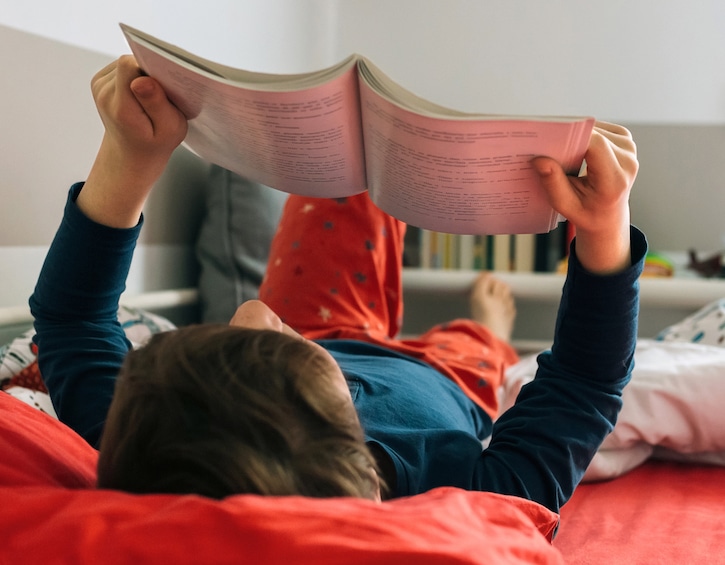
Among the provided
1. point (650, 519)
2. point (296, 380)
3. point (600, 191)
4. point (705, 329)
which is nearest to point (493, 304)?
point (705, 329)

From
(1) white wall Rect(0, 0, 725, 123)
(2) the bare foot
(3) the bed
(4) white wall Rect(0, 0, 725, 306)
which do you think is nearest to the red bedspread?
(3) the bed

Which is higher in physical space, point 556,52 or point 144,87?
point 556,52

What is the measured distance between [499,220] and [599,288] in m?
0.10

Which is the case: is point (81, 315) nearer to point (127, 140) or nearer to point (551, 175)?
point (127, 140)

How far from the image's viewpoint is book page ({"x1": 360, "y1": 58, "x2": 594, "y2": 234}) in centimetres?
58

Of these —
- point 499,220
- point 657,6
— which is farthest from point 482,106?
point 499,220

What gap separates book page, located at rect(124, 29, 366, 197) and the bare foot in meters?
1.07

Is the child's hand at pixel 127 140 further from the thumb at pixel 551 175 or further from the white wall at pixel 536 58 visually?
the white wall at pixel 536 58

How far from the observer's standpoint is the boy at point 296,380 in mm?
455

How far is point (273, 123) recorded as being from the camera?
656 mm

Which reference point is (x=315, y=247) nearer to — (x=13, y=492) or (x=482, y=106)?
(x=13, y=492)

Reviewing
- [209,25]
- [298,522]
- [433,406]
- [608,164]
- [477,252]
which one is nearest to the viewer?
[298,522]

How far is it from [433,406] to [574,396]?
7.9 inches

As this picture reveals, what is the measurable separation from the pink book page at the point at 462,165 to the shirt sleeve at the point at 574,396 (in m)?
0.08
